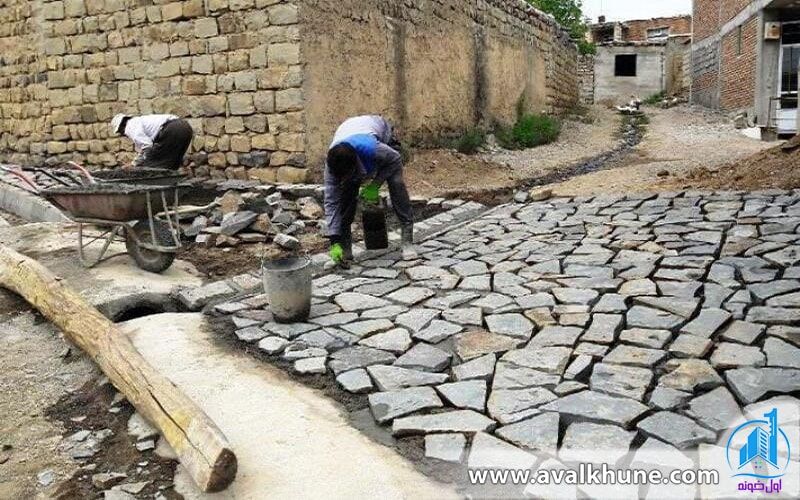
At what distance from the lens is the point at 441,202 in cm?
750

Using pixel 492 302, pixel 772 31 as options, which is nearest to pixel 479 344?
pixel 492 302

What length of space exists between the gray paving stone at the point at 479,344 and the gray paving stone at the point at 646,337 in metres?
0.58

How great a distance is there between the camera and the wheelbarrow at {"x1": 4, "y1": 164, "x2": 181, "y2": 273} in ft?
16.1

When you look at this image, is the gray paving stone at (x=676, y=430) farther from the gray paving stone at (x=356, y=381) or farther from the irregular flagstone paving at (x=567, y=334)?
the gray paving stone at (x=356, y=381)

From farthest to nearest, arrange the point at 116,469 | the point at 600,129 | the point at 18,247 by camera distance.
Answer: the point at 600,129
the point at 18,247
the point at 116,469

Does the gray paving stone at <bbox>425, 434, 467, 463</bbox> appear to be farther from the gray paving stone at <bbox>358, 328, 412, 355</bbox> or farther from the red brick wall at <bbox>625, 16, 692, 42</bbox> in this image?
the red brick wall at <bbox>625, 16, 692, 42</bbox>

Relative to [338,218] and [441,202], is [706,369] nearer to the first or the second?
[338,218]

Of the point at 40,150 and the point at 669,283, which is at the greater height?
the point at 40,150

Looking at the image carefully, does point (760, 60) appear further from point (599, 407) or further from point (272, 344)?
point (272, 344)

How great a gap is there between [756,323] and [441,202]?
14.6 feet

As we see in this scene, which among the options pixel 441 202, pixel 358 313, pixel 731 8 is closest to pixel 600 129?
pixel 731 8

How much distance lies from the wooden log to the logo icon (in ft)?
6.21

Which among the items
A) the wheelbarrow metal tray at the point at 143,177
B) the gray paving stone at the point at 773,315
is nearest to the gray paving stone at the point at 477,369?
the gray paving stone at the point at 773,315

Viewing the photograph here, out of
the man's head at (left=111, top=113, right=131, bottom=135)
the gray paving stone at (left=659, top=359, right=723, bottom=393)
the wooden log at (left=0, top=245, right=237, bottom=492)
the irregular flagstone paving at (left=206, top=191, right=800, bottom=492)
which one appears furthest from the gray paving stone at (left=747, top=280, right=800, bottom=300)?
the man's head at (left=111, top=113, right=131, bottom=135)
